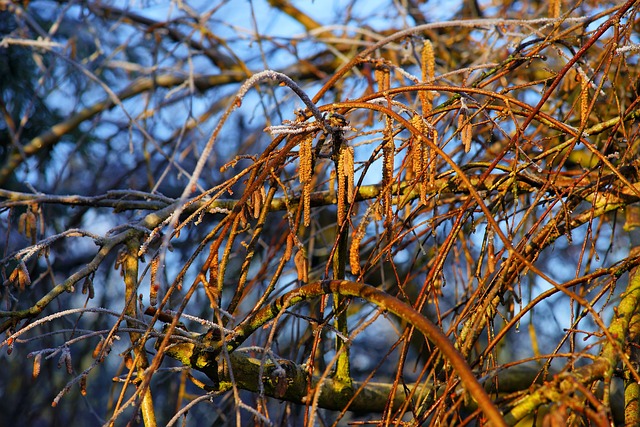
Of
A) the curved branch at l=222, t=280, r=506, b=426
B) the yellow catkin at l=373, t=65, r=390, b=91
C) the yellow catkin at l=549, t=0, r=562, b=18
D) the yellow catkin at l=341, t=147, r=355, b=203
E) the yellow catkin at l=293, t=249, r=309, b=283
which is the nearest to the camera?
the curved branch at l=222, t=280, r=506, b=426

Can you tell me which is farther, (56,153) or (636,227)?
(56,153)

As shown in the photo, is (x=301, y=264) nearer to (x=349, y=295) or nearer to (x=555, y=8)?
(x=349, y=295)

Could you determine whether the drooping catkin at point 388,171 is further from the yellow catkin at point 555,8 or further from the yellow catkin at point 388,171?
the yellow catkin at point 555,8

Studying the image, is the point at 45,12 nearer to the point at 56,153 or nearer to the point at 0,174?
the point at 56,153

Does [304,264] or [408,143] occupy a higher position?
[408,143]

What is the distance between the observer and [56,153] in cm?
380

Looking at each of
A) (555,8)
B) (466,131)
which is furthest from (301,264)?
(555,8)

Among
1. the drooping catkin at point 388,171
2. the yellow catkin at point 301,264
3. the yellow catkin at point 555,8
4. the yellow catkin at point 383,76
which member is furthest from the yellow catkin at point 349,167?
the yellow catkin at point 555,8

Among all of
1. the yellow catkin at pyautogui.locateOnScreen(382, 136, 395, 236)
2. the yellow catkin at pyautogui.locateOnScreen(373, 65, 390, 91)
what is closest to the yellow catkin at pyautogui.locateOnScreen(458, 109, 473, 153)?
the yellow catkin at pyautogui.locateOnScreen(382, 136, 395, 236)

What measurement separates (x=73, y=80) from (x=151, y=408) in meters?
2.84

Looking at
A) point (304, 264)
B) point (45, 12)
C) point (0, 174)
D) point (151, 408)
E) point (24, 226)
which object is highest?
point (45, 12)

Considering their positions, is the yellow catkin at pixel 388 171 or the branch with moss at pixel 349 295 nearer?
the branch with moss at pixel 349 295

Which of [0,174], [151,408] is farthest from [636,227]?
[0,174]

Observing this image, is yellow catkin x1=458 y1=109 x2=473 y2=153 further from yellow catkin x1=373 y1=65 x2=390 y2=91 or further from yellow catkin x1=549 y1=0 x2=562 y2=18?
yellow catkin x1=549 y1=0 x2=562 y2=18
